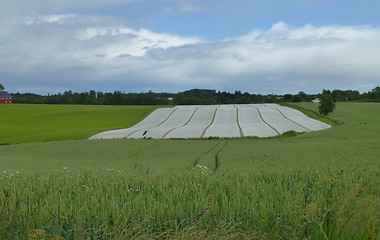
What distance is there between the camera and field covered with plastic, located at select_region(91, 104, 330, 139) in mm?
36438

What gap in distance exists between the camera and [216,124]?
44.6 metres

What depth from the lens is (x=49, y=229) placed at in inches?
129

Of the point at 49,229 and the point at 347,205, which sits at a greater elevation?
the point at 347,205

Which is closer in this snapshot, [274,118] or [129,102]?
[274,118]

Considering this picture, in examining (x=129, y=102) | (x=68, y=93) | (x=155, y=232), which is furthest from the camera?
(x=68, y=93)

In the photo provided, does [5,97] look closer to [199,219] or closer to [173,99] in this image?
[173,99]

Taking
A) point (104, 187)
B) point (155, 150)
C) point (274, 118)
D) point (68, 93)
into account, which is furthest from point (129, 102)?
point (104, 187)

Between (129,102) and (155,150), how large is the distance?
299ft

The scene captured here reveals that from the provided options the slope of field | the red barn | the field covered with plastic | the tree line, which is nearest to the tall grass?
the field covered with plastic

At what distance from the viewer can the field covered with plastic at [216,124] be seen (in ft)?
120

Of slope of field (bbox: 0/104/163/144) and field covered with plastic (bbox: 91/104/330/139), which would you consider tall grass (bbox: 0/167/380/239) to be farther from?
slope of field (bbox: 0/104/163/144)

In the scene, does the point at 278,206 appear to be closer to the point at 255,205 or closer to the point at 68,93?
the point at 255,205

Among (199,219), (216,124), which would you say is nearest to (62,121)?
(216,124)

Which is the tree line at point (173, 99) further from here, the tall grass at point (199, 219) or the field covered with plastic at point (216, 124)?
the tall grass at point (199, 219)
